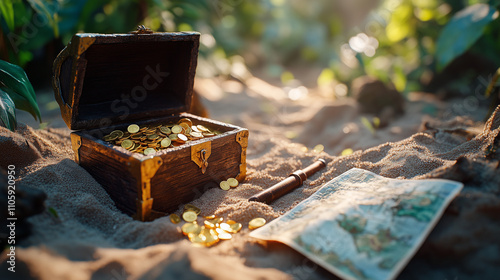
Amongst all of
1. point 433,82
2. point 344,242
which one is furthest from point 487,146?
point 433,82

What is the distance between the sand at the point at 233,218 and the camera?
1.47 metres

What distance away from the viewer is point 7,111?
6.75 feet

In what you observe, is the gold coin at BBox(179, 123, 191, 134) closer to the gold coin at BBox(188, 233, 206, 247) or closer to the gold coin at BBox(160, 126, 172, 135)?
the gold coin at BBox(160, 126, 172, 135)

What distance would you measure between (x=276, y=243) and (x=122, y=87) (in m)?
1.76

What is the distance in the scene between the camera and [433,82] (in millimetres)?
5719

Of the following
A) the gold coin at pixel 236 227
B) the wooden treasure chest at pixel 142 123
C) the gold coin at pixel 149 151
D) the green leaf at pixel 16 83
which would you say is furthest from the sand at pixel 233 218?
the gold coin at pixel 149 151

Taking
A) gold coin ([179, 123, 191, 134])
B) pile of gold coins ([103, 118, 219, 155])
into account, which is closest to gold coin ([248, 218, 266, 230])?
pile of gold coins ([103, 118, 219, 155])

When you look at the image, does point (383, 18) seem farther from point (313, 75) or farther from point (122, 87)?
point (122, 87)

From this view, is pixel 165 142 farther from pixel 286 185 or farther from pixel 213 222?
pixel 286 185

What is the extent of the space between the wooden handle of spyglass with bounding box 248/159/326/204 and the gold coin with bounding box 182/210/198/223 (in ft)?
1.28

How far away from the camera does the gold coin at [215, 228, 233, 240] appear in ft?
6.07

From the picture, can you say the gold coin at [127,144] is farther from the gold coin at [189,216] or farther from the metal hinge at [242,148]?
the metal hinge at [242,148]

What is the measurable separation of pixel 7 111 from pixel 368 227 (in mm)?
2182

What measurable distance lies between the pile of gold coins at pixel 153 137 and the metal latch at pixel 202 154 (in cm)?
16
